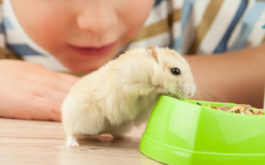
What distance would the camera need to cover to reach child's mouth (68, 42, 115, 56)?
1473 millimetres

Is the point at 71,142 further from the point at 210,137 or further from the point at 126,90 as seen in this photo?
the point at 210,137

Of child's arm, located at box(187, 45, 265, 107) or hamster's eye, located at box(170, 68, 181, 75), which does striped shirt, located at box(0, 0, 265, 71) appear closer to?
child's arm, located at box(187, 45, 265, 107)

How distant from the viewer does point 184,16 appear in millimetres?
1691

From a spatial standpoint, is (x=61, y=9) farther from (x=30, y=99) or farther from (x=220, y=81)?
(x=220, y=81)

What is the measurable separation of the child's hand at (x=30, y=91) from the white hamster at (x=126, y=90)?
1.25 feet

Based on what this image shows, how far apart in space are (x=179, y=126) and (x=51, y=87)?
68cm

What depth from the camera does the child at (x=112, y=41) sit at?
1254 mm

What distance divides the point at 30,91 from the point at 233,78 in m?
0.71

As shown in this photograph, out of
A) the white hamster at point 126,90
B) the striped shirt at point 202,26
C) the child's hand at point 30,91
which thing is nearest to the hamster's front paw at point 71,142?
the white hamster at point 126,90

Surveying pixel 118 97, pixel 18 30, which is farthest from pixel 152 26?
pixel 118 97

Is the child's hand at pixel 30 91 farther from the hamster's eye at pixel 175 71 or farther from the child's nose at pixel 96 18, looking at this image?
the hamster's eye at pixel 175 71

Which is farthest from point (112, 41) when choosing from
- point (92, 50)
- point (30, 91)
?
point (30, 91)

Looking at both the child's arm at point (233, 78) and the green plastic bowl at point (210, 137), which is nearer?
the green plastic bowl at point (210, 137)

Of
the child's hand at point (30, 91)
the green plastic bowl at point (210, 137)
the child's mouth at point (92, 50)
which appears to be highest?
the child's mouth at point (92, 50)
